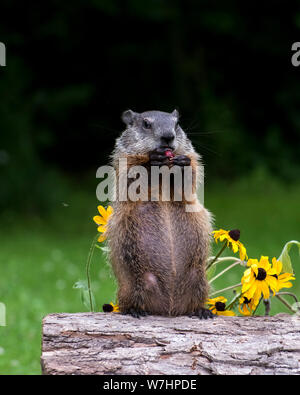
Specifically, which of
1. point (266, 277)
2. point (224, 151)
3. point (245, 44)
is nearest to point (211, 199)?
point (224, 151)

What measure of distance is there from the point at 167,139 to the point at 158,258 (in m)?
0.66

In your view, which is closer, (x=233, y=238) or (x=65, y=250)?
(x=233, y=238)

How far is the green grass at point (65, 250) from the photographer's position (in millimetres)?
6023

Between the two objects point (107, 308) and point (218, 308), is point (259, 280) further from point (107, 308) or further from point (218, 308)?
point (107, 308)

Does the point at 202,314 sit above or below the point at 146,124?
below

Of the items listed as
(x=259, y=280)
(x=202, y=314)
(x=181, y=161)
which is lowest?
(x=202, y=314)

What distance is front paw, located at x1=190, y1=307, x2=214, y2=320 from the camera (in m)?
3.73

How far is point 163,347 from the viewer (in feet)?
11.3

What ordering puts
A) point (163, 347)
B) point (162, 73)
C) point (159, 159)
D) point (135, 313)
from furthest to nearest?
point (162, 73) → point (159, 159) → point (135, 313) → point (163, 347)

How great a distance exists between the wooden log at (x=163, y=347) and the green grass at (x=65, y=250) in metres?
0.70

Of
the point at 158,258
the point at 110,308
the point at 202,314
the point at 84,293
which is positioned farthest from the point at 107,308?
the point at 202,314

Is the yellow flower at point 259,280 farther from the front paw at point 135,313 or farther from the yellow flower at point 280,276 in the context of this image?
the front paw at point 135,313
